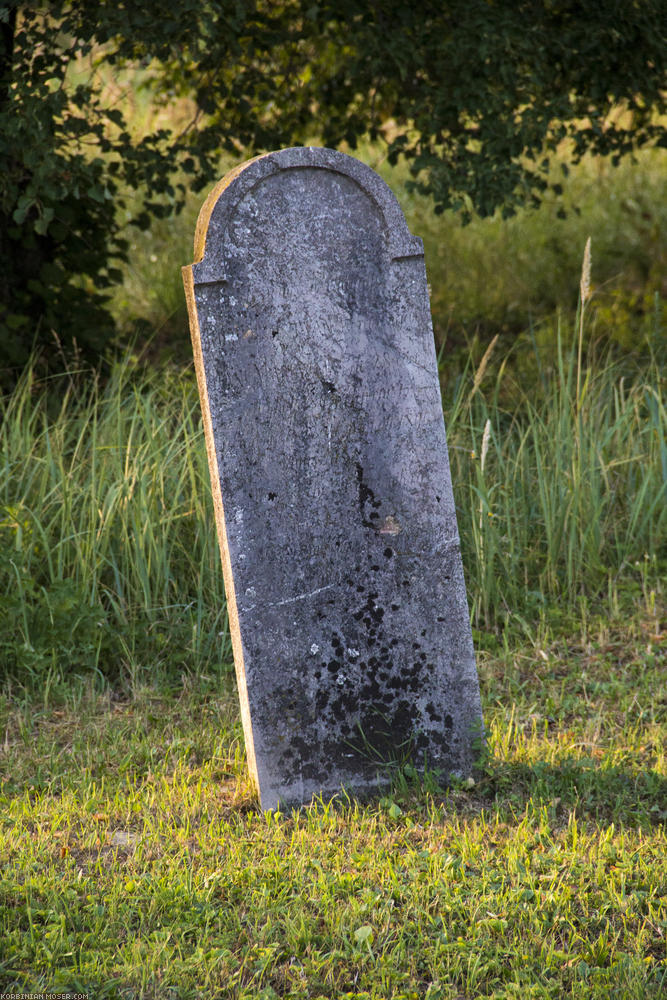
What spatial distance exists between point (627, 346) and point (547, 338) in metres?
0.61

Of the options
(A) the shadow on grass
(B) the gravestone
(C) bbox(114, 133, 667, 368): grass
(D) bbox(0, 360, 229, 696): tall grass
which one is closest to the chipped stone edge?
(B) the gravestone

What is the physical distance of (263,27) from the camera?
5781 millimetres

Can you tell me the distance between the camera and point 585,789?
2.86 m

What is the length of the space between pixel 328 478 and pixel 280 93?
4262 mm

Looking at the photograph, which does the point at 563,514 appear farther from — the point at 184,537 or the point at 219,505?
the point at 219,505

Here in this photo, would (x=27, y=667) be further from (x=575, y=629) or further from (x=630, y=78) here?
(x=630, y=78)

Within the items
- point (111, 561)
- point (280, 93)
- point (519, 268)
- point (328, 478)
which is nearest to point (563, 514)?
point (328, 478)

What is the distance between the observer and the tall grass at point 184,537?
3.76 m

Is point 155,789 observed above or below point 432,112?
below

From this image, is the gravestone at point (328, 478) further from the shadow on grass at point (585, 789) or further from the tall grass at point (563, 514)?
the tall grass at point (563, 514)

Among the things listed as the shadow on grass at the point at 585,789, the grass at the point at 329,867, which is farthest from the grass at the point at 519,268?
the shadow on grass at the point at 585,789

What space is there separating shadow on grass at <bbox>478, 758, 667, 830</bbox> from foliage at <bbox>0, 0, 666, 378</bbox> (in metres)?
3.56

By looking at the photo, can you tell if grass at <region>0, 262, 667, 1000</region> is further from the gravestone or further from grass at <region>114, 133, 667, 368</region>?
grass at <region>114, 133, 667, 368</region>

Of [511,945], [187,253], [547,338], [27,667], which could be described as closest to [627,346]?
[547,338]
